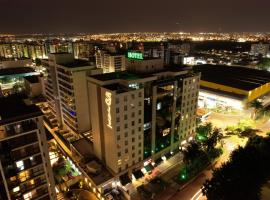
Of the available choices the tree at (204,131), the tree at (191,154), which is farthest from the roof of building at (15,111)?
the tree at (204,131)

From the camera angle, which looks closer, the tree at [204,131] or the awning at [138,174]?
the awning at [138,174]

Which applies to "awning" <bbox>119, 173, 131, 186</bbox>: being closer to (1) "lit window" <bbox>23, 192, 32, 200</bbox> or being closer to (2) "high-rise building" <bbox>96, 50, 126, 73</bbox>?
(1) "lit window" <bbox>23, 192, 32, 200</bbox>

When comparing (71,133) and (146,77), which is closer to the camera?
(146,77)

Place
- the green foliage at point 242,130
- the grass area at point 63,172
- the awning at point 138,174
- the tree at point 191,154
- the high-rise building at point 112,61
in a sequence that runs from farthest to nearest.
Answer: the high-rise building at point 112,61, the green foliage at point 242,130, the tree at point 191,154, the grass area at point 63,172, the awning at point 138,174

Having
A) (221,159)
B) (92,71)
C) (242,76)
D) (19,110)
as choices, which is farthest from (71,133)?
(242,76)

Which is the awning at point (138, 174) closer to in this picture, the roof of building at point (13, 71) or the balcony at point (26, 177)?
the balcony at point (26, 177)

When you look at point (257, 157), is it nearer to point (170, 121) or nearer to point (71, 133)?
point (170, 121)

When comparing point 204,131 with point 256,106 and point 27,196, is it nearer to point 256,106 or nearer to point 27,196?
point 256,106
